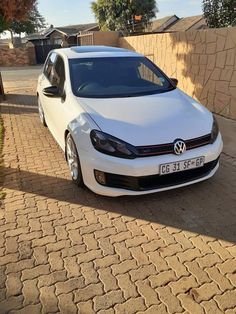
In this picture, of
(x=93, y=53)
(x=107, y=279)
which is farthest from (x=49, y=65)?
(x=107, y=279)

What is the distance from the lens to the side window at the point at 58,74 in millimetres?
5218

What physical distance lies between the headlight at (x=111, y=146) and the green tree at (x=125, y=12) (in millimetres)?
31187

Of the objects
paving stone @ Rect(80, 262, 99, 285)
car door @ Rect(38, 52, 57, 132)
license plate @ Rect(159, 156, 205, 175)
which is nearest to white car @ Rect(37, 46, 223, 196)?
license plate @ Rect(159, 156, 205, 175)

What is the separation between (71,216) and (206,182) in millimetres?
1765

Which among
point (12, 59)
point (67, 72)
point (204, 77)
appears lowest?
point (12, 59)

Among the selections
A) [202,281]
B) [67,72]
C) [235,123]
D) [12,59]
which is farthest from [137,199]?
[12,59]

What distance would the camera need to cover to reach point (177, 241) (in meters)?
3.38

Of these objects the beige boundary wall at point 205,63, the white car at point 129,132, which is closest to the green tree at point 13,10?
the beige boundary wall at point 205,63

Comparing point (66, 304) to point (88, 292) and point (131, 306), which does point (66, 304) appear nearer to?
point (88, 292)

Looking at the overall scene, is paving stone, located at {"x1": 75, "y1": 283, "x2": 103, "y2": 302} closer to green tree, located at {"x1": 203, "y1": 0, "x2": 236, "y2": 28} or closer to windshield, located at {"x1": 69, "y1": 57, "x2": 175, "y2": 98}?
windshield, located at {"x1": 69, "y1": 57, "x2": 175, "y2": 98}

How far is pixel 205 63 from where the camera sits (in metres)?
8.11

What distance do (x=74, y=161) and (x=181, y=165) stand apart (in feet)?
4.45

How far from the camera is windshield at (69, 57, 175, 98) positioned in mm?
4789

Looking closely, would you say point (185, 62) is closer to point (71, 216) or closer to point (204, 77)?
point (204, 77)
